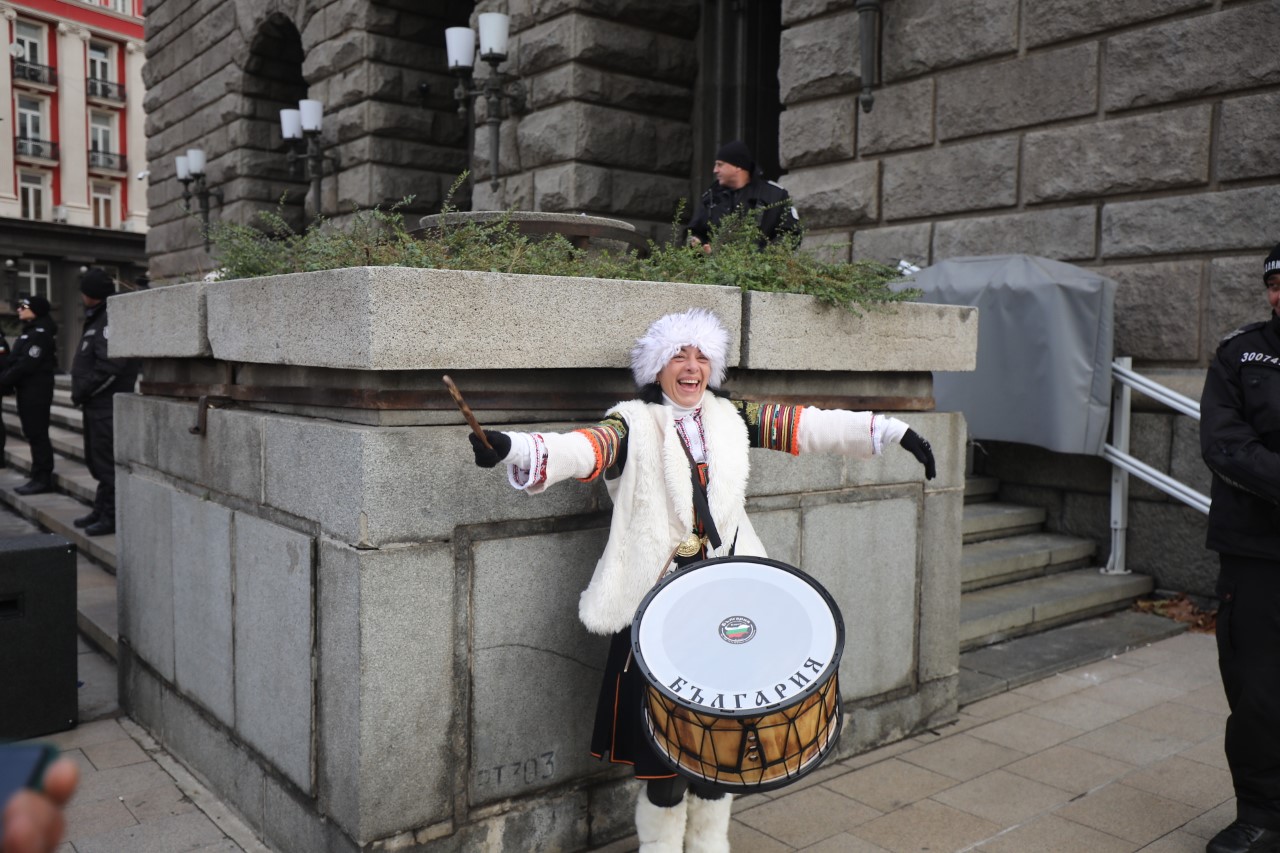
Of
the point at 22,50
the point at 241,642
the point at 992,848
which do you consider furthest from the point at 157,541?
the point at 22,50

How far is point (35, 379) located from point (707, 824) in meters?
9.26

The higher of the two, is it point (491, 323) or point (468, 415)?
point (491, 323)

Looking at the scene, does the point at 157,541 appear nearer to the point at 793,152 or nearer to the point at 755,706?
the point at 755,706

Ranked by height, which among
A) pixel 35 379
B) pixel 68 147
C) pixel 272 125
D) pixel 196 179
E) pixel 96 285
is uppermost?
pixel 68 147

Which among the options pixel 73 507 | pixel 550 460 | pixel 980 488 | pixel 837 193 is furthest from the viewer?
pixel 73 507

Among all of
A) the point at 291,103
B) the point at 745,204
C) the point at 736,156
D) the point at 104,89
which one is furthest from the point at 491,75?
the point at 104,89

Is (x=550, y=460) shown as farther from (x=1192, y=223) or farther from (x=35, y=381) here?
(x=35, y=381)

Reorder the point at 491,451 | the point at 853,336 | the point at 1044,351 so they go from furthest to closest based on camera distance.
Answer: the point at 1044,351 < the point at 853,336 < the point at 491,451

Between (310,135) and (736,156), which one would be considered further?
(310,135)

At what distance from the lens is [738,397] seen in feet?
13.6

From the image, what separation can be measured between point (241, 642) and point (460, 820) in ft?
3.68

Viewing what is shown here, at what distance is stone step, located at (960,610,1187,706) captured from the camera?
5.54m

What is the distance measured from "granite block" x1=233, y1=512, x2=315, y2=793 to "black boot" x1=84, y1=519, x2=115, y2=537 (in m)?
4.79

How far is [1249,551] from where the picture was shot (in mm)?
3602
